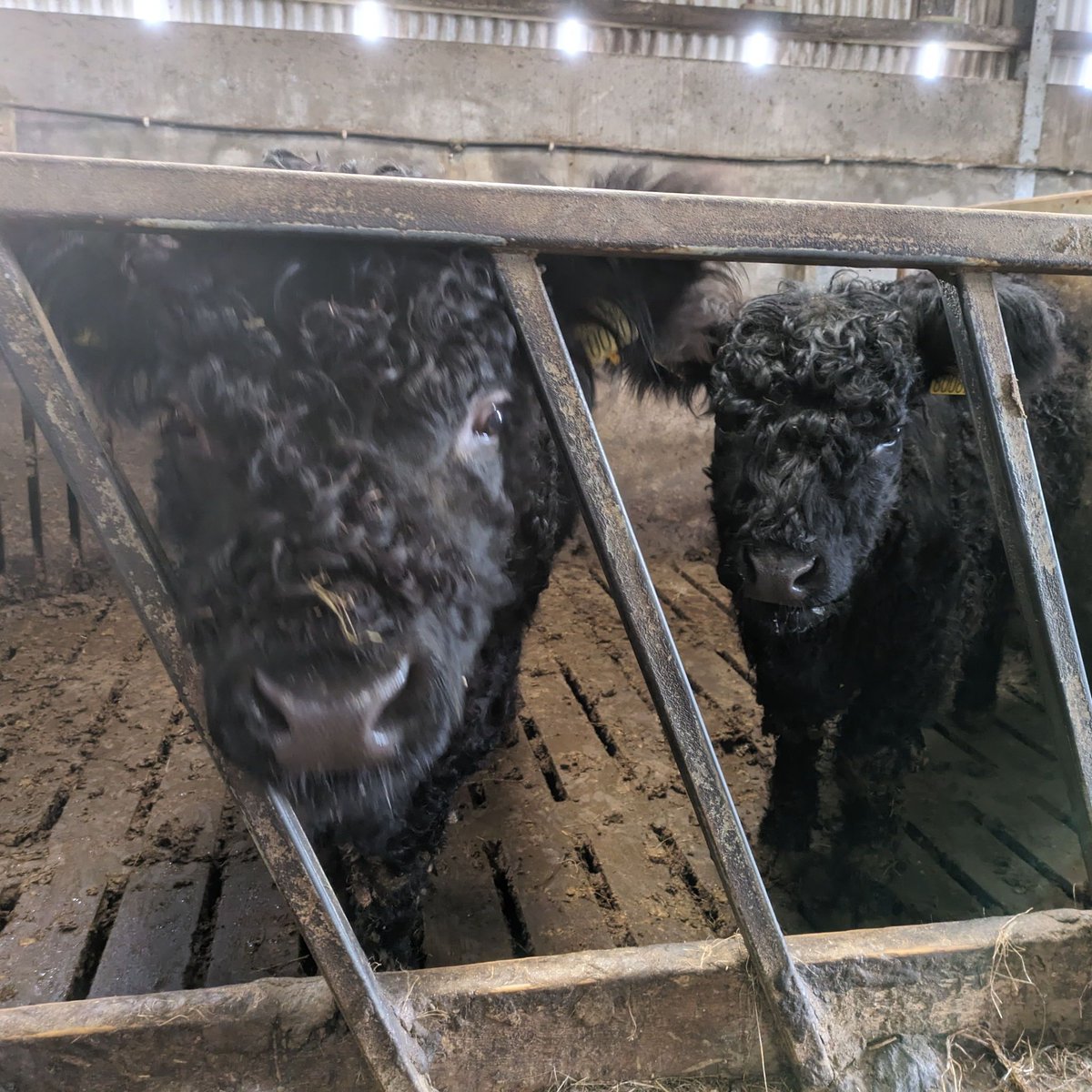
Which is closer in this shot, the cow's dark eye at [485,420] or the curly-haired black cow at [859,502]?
the cow's dark eye at [485,420]

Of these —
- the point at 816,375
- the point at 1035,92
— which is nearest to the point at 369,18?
the point at 816,375

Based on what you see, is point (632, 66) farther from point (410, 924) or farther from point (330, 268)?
point (410, 924)

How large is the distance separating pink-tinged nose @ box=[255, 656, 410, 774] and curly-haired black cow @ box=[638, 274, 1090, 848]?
111 centimetres

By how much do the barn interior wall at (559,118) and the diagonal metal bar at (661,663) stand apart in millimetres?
3682

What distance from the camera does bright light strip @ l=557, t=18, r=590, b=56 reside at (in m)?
5.16

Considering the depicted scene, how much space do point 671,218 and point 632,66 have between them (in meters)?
4.80

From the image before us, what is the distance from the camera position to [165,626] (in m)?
1.04

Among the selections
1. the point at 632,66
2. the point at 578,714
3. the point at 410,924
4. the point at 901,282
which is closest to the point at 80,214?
the point at 410,924

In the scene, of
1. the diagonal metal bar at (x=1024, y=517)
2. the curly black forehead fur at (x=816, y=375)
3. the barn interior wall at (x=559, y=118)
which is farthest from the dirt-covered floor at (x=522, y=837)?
the barn interior wall at (x=559, y=118)

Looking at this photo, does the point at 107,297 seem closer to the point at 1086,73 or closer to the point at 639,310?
the point at 639,310

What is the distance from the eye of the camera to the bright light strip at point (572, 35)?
5.16 m

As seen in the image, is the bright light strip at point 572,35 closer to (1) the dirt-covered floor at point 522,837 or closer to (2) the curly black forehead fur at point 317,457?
(1) the dirt-covered floor at point 522,837

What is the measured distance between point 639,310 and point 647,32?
4.72 metres

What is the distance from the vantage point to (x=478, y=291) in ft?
4.42
